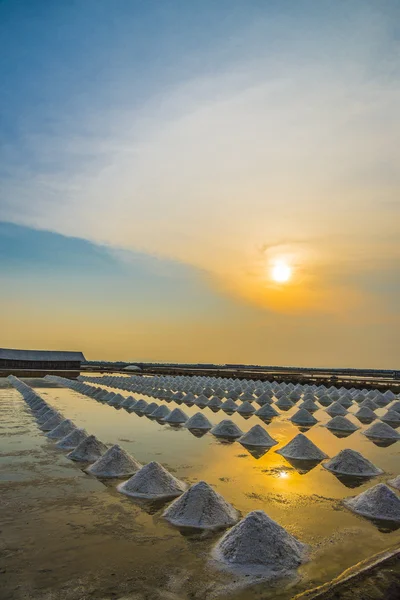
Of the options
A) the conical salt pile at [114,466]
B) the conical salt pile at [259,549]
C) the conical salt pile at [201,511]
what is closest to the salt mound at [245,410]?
the conical salt pile at [114,466]

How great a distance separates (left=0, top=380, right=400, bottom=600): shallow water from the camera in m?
2.89

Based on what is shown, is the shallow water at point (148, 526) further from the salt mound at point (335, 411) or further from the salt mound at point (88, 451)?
the salt mound at point (335, 411)

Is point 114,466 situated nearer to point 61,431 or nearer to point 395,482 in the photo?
point 61,431

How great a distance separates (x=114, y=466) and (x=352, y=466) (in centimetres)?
318

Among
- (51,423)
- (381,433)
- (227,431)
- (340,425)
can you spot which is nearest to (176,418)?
(227,431)

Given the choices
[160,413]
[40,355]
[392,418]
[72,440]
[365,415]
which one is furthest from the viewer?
[40,355]

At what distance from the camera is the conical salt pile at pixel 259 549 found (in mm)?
3145

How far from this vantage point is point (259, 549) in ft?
10.7

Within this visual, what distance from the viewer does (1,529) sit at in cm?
379

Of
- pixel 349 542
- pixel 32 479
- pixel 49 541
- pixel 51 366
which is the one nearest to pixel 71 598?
pixel 49 541

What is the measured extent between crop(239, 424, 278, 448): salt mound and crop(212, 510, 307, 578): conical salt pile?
15.6 ft

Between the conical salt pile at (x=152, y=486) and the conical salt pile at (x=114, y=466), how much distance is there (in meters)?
0.55

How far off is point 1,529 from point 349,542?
283 centimetres

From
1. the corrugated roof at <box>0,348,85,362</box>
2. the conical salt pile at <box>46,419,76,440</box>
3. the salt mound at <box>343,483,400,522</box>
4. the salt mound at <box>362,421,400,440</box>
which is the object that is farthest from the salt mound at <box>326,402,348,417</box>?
the corrugated roof at <box>0,348,85,362</box>
